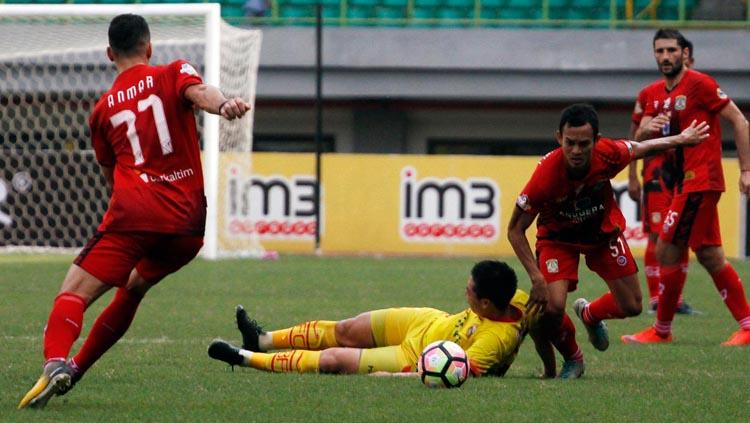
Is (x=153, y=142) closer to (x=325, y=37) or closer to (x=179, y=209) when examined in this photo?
(x=179, y=209)

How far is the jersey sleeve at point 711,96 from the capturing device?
899 centimetres

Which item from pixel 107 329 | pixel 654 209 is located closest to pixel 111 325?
pixel 107 329

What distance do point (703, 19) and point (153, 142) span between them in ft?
68.7

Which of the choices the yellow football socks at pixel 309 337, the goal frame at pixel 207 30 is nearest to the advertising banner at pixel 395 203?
the goal frame at pixel 207 30

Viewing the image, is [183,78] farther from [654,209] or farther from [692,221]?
[654,209]

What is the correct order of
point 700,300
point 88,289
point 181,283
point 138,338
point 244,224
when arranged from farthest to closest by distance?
point 244,224
point 181,283
point 700,300
point 138,338
point 88,289

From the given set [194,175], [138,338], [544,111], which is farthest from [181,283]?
[544,111]

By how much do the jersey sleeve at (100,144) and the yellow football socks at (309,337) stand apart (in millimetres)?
1653

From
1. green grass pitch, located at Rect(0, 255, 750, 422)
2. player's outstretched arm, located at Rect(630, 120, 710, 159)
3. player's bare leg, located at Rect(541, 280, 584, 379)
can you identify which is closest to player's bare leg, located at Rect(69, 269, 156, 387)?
green grass pitch, located at Rect(0, 255, 750, 422)

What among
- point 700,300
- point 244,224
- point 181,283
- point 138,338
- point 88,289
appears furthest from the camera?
point 244,224

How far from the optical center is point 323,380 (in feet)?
21.8

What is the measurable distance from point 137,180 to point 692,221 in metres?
4.38

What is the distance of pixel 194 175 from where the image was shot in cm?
602

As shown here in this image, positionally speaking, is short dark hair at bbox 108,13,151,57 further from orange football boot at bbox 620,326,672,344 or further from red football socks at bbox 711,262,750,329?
red football socks at bbox 711,262,750,329
